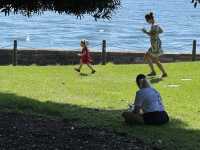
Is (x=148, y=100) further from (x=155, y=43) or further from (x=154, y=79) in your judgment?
(x=155, y=43)

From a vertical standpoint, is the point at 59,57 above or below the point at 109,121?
below

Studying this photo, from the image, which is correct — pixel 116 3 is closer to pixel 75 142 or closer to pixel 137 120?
pixel 137 120

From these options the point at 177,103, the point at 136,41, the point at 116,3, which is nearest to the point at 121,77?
the point at 177,103

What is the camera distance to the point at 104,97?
44.0 feet

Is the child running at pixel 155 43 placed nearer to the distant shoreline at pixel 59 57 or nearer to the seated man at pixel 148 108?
the seated man at pixel 148 108

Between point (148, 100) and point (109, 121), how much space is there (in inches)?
27.9

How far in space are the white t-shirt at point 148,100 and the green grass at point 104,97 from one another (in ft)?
0.98

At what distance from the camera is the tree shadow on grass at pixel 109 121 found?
29.5 feet

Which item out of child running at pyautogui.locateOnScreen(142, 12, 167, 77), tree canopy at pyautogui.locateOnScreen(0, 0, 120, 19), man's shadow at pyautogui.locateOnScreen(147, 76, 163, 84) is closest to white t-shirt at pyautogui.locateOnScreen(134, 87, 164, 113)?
tree canopy at pyautogui.locateOnScreen(0, 0, 120, 19)

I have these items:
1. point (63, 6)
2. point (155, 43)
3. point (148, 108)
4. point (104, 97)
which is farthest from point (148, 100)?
point (155, 43)

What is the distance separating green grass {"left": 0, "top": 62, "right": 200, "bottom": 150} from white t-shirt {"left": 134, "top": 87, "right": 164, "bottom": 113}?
30 cm

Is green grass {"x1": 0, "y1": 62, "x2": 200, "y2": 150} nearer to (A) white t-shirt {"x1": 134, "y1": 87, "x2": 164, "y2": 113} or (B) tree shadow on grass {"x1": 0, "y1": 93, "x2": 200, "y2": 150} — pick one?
(B) tree shadow on grass {"x1": 0, "y1": 93, "x2": 200, "y2": 150}

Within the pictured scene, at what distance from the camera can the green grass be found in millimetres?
9648

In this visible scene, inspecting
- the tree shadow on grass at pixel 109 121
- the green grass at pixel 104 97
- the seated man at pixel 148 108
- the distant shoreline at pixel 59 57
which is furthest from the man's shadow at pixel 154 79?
the distant shoreline at pixel 59 57
